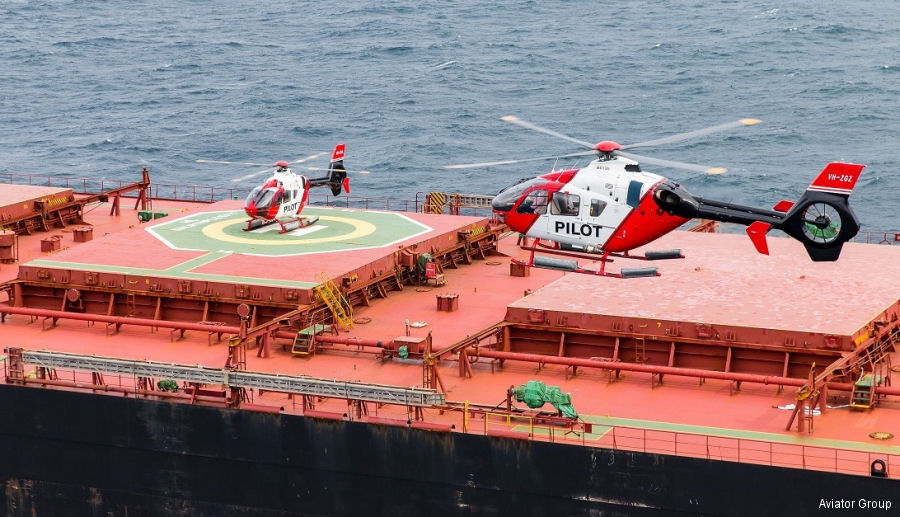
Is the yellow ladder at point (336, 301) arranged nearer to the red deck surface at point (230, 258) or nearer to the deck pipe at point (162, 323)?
the red deck surface at point (230, 258)

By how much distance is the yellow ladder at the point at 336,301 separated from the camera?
49.2 m

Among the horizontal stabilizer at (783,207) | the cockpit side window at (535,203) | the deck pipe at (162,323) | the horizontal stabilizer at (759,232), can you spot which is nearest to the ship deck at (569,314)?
the deck pipe at (162,323)

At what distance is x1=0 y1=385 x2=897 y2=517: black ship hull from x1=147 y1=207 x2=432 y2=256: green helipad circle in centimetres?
1293

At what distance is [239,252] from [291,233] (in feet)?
13.7

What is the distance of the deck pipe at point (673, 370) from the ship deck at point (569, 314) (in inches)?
28.4

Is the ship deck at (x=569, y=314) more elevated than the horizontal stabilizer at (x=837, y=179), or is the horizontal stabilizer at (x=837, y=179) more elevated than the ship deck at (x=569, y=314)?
the horizontal stabilizer at (x=837, y=179)

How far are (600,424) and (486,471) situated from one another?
3582mm

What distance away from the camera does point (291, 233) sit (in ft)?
193

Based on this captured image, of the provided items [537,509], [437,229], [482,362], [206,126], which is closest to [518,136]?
[206,126]

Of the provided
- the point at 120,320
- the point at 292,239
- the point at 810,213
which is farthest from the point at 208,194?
the point at 810,213

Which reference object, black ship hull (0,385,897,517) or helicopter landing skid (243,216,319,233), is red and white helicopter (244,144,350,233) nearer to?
helicopter landing skid (243,216,319,233)

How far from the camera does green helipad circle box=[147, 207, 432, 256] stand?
184ft

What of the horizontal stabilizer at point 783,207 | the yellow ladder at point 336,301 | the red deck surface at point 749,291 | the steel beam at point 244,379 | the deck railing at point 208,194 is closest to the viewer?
the steel beam at point 244,379

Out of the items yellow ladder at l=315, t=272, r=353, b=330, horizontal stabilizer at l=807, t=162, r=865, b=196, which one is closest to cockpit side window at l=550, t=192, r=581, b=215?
horizontal stabilizer at l=807, t=162, r=865, b=196
